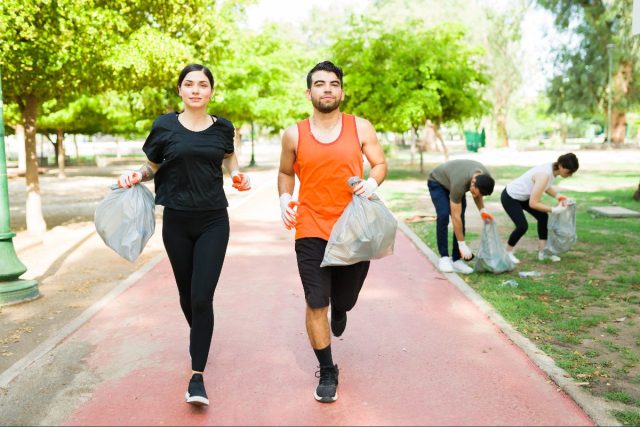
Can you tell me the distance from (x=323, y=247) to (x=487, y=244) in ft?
13.7

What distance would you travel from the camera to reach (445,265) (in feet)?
25.9

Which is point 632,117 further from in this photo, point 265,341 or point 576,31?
point 265,341

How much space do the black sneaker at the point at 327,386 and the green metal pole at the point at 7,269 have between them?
13.5 feet

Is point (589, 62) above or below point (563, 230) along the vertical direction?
above

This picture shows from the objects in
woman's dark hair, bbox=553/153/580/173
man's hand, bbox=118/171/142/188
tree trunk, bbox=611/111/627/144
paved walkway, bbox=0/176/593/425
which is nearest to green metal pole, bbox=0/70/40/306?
paved walkway, bbox=0/176/593/425

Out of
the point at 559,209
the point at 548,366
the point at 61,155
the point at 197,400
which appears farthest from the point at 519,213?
the point at 61,155

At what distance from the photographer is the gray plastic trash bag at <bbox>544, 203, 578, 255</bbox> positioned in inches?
320

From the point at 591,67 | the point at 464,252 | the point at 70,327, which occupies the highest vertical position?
the point at 591,67

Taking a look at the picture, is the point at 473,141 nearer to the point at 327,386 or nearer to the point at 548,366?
the point at 548,366

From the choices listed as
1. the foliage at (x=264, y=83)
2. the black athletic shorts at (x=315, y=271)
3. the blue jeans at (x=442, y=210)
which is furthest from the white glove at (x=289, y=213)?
the foliage at (x=264, y=83)

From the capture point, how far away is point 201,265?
3971mm

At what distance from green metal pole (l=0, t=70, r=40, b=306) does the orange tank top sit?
4125 millimetres

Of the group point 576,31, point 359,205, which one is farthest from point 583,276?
point 576,31

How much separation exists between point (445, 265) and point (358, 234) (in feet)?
14.4
